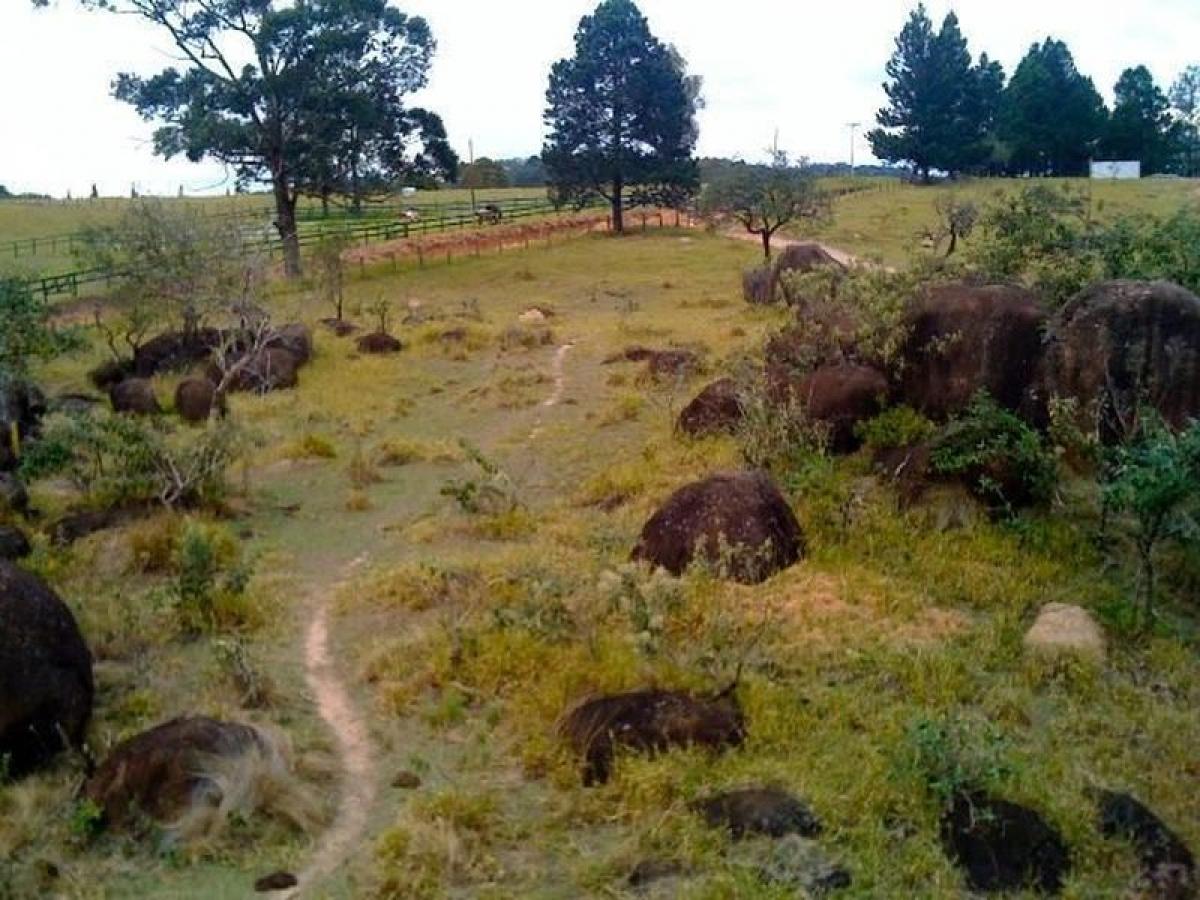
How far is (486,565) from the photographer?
1410 cm

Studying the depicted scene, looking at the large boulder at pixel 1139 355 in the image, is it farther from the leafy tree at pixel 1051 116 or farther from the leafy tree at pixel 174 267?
the leafy tree at pixel 1051 116

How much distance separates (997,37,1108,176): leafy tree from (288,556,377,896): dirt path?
67.4 metres

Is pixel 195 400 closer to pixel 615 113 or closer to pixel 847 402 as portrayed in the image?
pixel 847 402

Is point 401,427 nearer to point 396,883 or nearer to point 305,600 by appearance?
point 305,600

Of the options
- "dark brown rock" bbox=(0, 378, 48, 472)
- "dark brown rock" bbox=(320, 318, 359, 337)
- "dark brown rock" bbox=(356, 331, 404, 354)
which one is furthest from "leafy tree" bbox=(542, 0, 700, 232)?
"dark brown rock" bbox=(0, 378, 48, 472)

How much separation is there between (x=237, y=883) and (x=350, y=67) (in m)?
37.0

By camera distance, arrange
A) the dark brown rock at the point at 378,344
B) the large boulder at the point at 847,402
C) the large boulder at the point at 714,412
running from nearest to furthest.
Answer: the large boulder at the point at 847,402 < the large boulder at the point at 714,412 < the dark brown rock at the point at 378,344

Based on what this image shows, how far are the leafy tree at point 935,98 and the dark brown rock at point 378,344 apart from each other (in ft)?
157

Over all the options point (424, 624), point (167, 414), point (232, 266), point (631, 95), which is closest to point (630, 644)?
point (424, 624)

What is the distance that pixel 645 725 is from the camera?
31.9ft

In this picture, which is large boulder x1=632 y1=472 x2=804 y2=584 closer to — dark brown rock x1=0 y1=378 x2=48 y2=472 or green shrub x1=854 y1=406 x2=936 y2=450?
green shrub x1=854 y1=406 x2=936 y2=450

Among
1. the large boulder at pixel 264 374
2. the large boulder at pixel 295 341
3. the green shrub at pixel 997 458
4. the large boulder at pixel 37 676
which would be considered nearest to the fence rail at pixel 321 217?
the large boulder at pixel 295 341

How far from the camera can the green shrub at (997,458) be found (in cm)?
1411

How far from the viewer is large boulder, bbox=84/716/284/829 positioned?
29.0 ft
